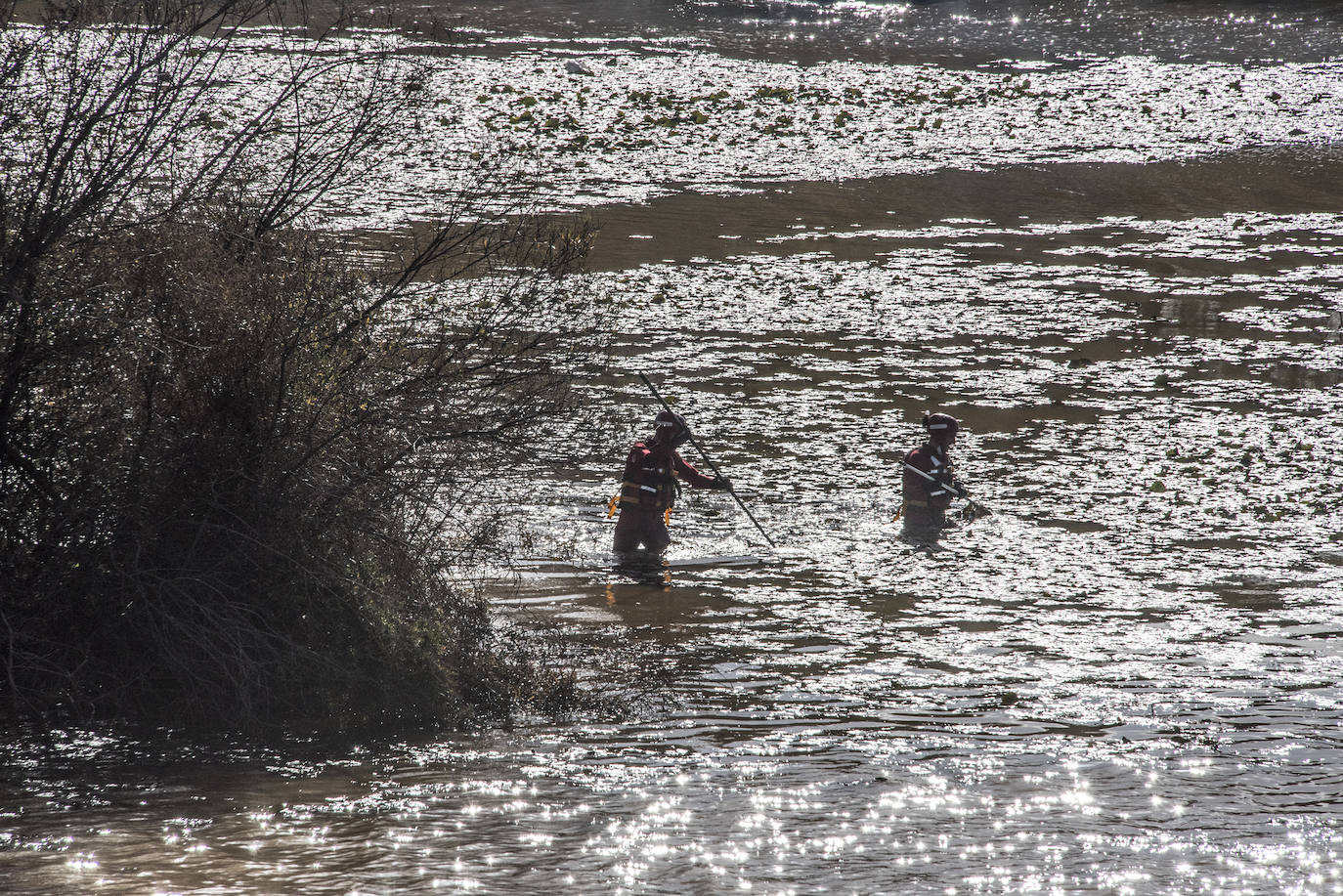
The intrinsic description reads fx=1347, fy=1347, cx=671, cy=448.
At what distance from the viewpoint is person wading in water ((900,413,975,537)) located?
44.5ft

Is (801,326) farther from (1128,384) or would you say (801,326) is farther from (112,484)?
(112,484)

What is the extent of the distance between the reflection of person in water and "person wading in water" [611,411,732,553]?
240cm

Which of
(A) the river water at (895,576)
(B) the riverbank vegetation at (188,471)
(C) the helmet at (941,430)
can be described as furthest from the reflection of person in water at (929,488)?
(B) the riverbank vegetation at (188,471)

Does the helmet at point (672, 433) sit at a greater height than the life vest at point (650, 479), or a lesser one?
→ greater

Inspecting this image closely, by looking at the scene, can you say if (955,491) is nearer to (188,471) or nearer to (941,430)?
(941,430)

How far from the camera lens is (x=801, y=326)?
21.5 m

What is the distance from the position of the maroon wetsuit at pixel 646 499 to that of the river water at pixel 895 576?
1.24ft

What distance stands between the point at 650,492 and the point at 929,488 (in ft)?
9.51

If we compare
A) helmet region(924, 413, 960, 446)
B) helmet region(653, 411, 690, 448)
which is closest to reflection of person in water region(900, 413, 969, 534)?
helmet region(924, 413, 960, 446)

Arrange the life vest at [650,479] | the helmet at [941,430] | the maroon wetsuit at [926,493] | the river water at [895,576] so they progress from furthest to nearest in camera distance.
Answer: the helmet at [941,430] → the maroon wetsuit at [926,493] → the life vest at [650,479] → the river water at [895,576]

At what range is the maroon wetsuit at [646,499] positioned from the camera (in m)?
12.8

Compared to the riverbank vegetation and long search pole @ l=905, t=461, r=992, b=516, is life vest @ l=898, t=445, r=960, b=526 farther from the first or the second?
the riverbank vegetation

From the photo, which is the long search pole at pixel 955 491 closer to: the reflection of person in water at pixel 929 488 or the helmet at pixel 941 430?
the reflection of person in water at pixel 929 488

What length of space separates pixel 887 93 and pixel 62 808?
113 feet
